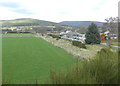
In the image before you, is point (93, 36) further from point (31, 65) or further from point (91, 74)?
point (91, 74)

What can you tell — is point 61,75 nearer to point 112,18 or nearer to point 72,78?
point 72,78

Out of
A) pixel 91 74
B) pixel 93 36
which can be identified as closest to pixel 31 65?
pixel 91 74

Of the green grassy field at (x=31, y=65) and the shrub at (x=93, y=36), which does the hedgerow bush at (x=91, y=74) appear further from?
the shrub at (x=93, y=36)

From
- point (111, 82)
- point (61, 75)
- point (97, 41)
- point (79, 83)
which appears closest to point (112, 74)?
point (111, 82)

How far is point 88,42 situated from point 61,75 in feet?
79.4

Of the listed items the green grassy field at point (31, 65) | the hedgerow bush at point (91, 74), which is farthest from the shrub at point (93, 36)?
the hedgerow bush at point (91, 74)

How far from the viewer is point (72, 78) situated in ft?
9.64

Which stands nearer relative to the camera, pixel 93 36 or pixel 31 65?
pixel 31 65

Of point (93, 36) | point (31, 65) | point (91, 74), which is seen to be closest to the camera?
point (91, 74)

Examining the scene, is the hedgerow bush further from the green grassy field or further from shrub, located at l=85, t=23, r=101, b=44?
shrub, located at l=85, t=23, r=101, b=44

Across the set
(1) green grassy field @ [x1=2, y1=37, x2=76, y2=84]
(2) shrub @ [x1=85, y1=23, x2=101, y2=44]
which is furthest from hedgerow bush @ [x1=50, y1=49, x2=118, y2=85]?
(2) shrub @ [x1=85, y1=23, x2=101, y2=44]

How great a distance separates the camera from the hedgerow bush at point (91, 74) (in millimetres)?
2916

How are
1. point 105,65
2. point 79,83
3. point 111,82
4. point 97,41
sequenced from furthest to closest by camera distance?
point 97,41 < point 105,65 < point 111,82 < point 79,83

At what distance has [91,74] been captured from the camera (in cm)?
342
